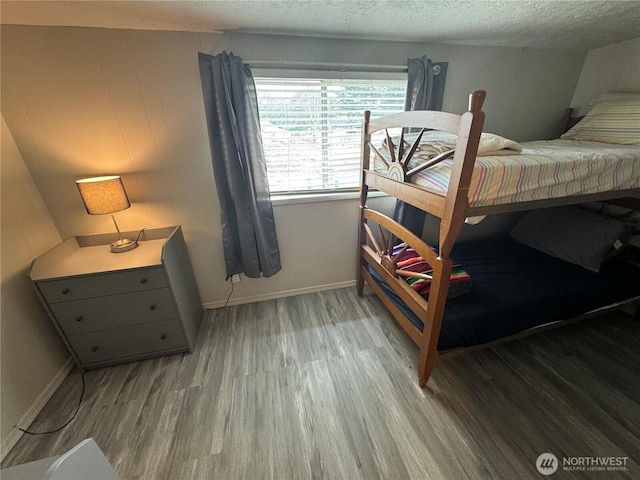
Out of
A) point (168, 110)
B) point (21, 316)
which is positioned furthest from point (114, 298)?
point (168, 110)

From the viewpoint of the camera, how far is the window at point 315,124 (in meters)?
1.82

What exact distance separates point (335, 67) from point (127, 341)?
2.40m

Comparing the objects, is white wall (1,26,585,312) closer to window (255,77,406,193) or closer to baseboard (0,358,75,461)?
window (255,77,406,193)

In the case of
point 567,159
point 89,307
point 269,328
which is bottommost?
point 269,328

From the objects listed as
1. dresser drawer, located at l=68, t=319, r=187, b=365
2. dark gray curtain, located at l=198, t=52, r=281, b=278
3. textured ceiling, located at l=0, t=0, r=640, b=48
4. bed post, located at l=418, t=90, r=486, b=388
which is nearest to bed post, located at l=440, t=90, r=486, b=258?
bed post, located at l=418, t=90, r=486, b=388

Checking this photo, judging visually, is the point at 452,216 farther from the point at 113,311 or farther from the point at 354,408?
the point at 113,311

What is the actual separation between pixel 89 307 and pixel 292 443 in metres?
1.43

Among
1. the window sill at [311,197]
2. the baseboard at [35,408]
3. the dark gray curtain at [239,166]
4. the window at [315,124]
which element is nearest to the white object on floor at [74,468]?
the baseboard at [35,408]

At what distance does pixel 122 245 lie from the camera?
165 cm

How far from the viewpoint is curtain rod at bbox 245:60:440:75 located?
1663 mm

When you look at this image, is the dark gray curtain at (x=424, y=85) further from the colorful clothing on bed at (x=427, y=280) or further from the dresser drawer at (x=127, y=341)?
the dresser drawer at (x=127, y=341)

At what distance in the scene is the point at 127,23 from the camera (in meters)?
1.40

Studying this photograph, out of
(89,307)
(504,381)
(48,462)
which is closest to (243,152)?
(89,307)

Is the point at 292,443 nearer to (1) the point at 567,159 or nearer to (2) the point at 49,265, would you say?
(2) the point at 49,265
